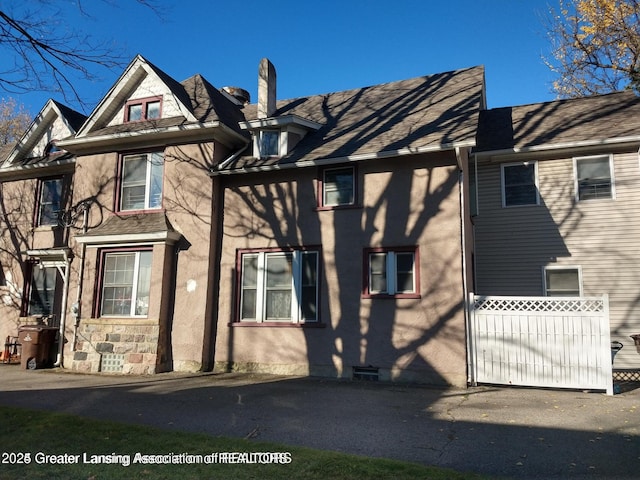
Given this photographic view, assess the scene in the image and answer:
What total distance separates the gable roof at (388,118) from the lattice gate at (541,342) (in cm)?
371

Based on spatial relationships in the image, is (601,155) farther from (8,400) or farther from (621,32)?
(8,400)

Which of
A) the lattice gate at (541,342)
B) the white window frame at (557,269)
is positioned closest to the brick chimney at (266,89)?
the lattice gate at (541,342)

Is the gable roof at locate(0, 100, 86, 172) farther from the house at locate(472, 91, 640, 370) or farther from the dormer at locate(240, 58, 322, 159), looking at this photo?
the house at locate(472, 91, 640, 370)

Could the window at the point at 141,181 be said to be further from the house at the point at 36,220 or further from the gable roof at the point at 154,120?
the house at the point at 36,220

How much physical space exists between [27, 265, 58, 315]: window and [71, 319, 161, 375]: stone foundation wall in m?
2.94

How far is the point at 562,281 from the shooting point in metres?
13.2

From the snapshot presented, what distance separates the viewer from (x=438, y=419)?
752cm

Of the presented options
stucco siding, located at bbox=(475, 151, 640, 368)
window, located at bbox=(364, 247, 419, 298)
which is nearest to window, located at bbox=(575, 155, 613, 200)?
stucco siding, located at bbox=(475, 151, 640, 368)

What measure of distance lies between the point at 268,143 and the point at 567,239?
849 centimetres

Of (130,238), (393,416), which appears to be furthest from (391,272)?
(130,238)

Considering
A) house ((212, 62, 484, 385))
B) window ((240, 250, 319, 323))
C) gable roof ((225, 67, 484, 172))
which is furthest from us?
window ((240, 250, 319, 323))

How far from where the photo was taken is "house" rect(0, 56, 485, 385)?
11117mm

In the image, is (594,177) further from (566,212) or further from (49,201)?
(49,201)

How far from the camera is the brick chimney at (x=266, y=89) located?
49.0 ft
